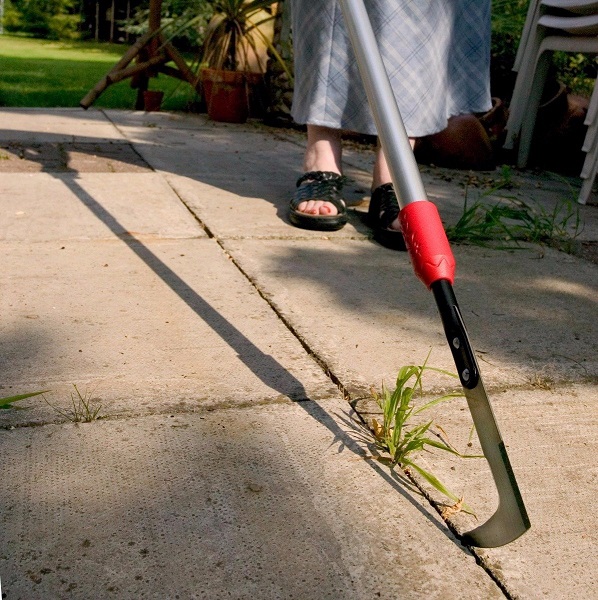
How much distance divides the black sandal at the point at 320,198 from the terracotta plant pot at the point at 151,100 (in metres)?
2.97

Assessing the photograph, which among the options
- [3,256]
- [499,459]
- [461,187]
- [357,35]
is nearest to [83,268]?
[3,256]

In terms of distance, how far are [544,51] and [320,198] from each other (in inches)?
75.2

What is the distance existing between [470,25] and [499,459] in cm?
202

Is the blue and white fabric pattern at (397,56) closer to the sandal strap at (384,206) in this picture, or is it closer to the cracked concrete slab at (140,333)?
the sandal strap at (384,206)

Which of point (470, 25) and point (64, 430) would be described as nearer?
point (64, 430)

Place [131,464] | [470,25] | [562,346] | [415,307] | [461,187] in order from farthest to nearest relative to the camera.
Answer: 1. [461,187]
2. [470,25]
3. [415,307]
4. [562,346]
5. [131,464]

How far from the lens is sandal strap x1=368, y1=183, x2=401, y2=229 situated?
2.29 metres

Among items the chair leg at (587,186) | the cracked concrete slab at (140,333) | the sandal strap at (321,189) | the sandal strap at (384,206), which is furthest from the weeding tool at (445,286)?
the chair leg at (587,186)

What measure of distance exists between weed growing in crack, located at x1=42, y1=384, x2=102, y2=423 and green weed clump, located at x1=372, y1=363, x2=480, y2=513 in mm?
433

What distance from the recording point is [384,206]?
2.36 meters

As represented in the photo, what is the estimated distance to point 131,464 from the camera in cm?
111

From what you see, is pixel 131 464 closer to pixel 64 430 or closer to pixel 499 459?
pixel 64 430

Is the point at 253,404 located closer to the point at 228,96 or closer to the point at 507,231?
Result: the point at 507,231

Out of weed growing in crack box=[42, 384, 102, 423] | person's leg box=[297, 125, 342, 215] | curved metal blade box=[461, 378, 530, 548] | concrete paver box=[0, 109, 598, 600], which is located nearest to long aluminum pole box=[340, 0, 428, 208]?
curved metal blade box=[461, 378, 530, 548]
